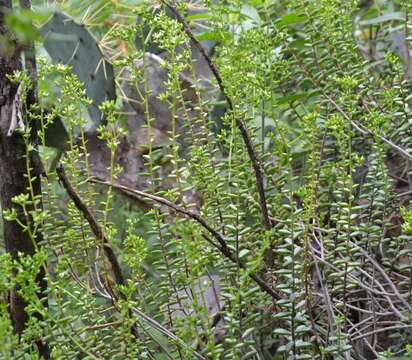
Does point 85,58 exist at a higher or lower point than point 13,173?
higher

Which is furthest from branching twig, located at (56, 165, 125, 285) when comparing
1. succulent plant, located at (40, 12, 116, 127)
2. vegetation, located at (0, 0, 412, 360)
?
succulent plant, located at (40, 12, 116, 127)

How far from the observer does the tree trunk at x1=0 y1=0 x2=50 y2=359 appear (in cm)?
104

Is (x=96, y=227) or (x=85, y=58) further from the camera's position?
(x=85, y=58)

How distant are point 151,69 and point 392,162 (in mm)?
610

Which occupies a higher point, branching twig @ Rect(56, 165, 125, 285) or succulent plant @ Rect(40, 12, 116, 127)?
succulent plant @ Rect(40, 12, 116, 127)

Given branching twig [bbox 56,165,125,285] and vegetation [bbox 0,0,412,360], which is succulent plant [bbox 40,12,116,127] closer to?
vegetation [bbox 0,0,412,360]

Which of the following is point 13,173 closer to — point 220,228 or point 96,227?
point 96,227

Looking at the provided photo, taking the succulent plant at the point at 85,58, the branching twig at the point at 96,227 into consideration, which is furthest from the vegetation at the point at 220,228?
the succulent plant at the point at 85,58

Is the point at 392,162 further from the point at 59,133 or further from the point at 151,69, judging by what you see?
the point at 59,133

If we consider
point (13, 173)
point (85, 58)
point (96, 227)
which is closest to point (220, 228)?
point (96, 227)

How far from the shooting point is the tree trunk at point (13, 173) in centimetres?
104

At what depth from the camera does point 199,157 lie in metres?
1.08

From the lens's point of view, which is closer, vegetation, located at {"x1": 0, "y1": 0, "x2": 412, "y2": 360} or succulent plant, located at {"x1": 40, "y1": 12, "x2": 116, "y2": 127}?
vegetation, located at {"x1": 0, "y1": 0, "x2": 412, "y2": 360}

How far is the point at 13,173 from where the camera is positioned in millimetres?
1076
